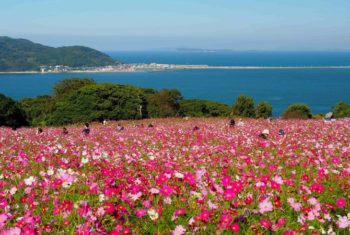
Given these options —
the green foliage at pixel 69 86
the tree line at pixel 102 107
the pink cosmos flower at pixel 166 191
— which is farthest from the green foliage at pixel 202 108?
the pink cosmos flower at pixel 166 191

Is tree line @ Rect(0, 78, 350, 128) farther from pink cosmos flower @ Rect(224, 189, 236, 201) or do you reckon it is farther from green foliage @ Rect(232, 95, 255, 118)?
pink cosmos flower @ Rect(224, 189, 236, 201)

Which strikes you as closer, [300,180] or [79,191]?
[79,191]

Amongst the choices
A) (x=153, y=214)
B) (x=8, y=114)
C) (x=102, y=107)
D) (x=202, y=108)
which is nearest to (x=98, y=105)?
(x=102, y=107)

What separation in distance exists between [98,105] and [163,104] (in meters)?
14.3

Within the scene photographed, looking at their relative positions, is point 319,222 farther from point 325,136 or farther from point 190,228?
point 325,136

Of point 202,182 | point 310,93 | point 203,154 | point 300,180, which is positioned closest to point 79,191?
point 202,182

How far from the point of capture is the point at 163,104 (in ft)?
217

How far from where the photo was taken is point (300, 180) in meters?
5.81

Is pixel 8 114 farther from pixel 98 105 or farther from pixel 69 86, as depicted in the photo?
pixel 69 86

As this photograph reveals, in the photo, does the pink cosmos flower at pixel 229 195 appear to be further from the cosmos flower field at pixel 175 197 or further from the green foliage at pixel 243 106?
the green foliage at pixel 243 106

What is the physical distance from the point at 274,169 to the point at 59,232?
3996mm

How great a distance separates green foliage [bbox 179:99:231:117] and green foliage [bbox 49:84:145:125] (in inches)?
656

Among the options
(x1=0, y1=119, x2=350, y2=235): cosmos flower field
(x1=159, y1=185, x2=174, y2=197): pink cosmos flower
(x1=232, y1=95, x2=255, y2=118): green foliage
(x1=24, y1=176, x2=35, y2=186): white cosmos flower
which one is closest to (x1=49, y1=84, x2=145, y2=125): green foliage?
(x1=232, y1=95, x2=255, y2=118): green foliage

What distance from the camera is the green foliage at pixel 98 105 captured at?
52.3 m
